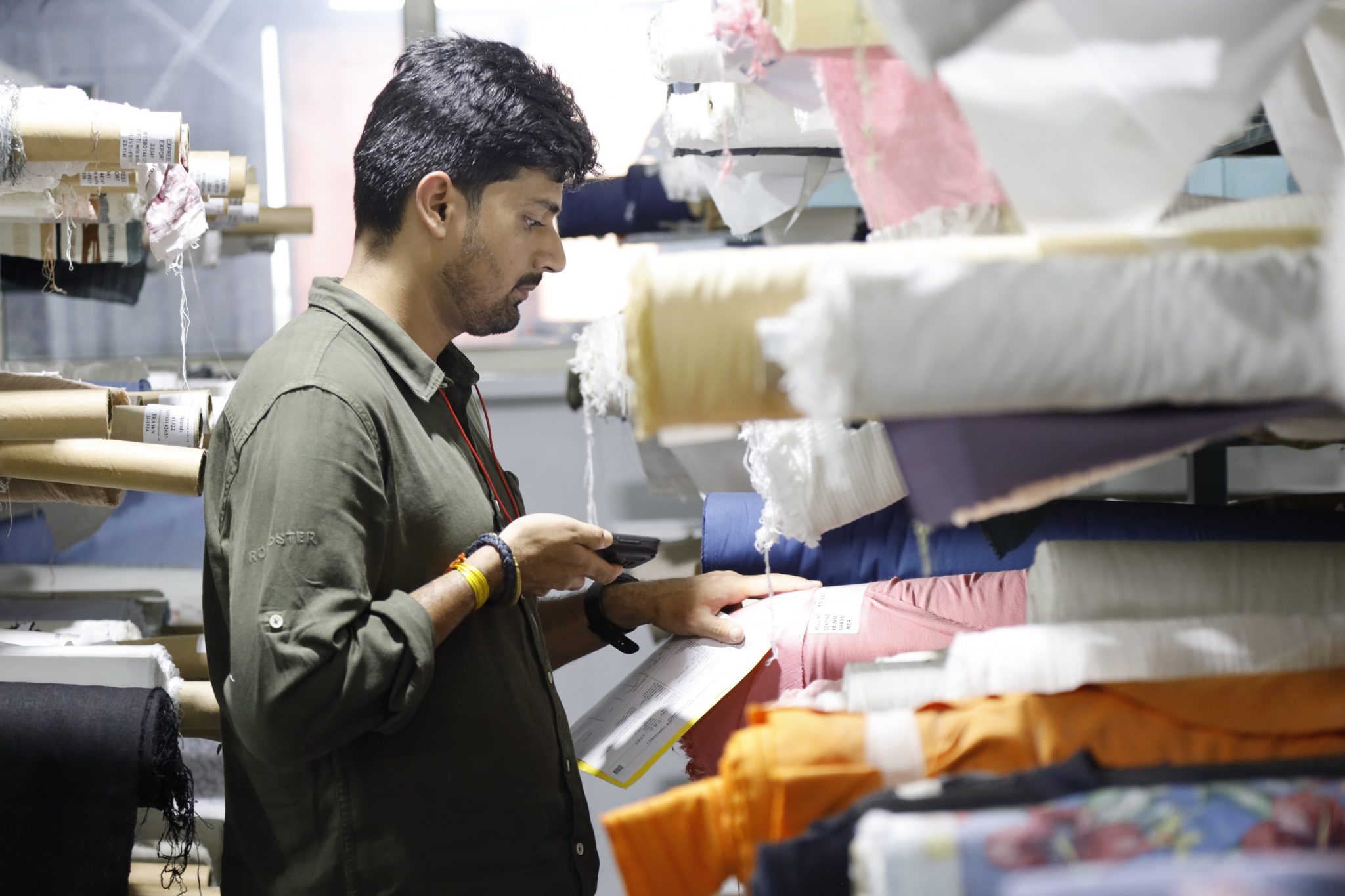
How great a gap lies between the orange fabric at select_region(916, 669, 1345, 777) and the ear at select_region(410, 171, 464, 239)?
2.76 feet

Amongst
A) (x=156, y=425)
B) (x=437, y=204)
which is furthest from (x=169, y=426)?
(x=437, y=204)

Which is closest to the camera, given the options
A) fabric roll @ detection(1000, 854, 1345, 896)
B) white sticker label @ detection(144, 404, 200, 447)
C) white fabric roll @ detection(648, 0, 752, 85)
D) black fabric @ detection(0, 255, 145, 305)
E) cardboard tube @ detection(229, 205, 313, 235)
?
fabric roll @ detection(1000, 854, 1345, 896)

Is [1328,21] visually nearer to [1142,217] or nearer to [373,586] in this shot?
[1142,217]

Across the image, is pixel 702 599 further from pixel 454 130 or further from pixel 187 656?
pixel 187 656

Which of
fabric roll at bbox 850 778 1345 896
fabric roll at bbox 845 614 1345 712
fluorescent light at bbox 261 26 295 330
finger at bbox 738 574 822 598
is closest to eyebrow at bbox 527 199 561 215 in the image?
finger at bbox 738 574 822 598

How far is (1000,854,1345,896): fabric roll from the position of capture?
46 cm

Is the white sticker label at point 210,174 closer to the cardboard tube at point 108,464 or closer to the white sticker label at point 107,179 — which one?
the white sticker label at point 107,179

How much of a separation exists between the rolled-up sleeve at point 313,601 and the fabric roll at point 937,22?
70cm

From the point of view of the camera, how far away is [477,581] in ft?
3.79

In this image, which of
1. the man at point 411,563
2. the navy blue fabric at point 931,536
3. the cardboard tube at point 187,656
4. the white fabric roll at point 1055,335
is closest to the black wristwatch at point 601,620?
the man at point 411,563

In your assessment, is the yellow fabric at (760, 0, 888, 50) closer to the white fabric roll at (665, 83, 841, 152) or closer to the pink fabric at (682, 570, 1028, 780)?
the white fabric roll at (665, 83, 841, 152)

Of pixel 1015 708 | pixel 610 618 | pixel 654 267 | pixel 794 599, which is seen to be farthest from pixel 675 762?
pixel 654 267

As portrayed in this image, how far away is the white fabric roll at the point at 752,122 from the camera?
127 centimetres

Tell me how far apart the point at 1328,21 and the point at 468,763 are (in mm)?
972
